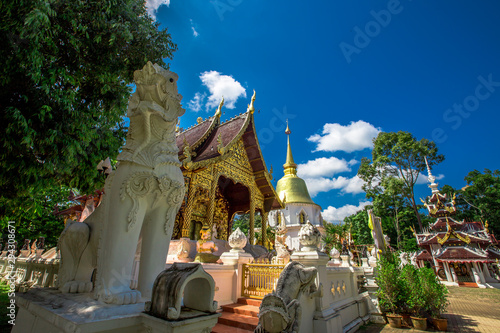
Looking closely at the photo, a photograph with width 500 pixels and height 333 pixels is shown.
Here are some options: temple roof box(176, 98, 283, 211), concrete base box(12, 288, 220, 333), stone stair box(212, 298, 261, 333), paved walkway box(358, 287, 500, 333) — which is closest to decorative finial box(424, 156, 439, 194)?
paved walkway box(358, 287, 500, 333)

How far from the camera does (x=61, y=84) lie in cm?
410

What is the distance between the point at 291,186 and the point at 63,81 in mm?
30781

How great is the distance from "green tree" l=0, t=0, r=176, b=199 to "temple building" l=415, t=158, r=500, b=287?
24.2 meters

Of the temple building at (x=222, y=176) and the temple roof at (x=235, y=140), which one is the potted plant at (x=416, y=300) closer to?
the temple building at (x=222, y=176)

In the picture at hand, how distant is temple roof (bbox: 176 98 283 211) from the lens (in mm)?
9672

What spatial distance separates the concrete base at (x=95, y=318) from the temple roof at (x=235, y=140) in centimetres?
717

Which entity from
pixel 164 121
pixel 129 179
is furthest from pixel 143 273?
pixel 164 121

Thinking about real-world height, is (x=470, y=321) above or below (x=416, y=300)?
below


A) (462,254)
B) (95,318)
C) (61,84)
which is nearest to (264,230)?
(61,84)

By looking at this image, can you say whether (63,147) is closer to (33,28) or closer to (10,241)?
(33,28)

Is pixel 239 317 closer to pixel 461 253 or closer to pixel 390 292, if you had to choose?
pixel 390 292

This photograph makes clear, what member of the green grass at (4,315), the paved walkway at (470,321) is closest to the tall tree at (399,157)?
the paved walkway at (470,321)

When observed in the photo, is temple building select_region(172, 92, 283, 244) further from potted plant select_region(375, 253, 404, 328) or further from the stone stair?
potted plant select_region(375, 253, 404, 328)

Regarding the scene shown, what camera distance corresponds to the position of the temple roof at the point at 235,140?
967 centimetres
